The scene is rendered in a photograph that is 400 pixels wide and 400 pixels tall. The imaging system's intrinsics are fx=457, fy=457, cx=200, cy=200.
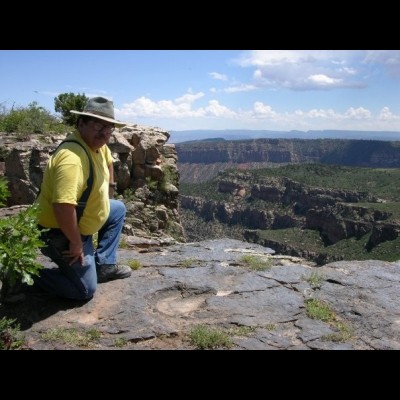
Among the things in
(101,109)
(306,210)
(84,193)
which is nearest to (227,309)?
(84,193)

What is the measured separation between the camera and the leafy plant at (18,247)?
371 centimetres

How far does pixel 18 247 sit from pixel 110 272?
7.09ft

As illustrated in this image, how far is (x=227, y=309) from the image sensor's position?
522 cm

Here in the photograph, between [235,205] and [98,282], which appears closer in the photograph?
[98,282]

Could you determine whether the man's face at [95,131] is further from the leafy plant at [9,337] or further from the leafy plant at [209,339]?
the leafy plant at [209,339]

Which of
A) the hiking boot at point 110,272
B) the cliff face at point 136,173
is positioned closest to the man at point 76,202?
the hiking boot at point 110,272

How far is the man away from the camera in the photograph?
4.53m

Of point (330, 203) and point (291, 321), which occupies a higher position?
point (291, 321)

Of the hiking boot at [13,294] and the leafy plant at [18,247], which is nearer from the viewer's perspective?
the leafy plant at [18,247]

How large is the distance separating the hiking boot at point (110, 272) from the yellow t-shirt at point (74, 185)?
0.84m
